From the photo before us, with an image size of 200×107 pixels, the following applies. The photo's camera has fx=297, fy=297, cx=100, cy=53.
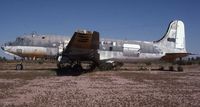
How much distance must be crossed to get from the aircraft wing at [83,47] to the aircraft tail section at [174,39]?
823cm

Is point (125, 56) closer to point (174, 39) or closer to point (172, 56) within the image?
point (172, 56)

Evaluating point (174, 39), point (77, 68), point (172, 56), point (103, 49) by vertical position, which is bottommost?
point (77, 68)

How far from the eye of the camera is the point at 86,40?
24719 mm

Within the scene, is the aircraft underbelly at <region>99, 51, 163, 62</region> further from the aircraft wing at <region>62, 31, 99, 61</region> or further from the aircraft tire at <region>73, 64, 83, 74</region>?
the aircraft tire at <region>73, 64, 83, 74</region>

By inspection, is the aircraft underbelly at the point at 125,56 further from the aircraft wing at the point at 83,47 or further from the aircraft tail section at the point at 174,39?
the aircraft tail section at the point at 174,39

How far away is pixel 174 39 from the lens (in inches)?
1297

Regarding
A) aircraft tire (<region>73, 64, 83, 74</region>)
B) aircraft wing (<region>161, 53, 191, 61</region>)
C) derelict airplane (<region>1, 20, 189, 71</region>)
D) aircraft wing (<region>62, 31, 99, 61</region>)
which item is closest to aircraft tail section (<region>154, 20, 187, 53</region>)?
derelict airplane (<region>1, 20, 189, 71</region>)

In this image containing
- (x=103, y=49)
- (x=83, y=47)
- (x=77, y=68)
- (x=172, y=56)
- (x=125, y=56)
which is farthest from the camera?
(x=172, y=56)

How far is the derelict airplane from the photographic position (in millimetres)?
26078

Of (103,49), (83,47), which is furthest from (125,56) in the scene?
(83,47)

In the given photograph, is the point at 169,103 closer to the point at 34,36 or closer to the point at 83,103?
the point at 83,103

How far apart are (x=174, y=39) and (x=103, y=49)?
8.86 meters

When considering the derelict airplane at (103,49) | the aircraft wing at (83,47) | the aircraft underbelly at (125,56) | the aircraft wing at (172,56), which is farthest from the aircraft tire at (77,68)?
the aircraft wing at (172,56)

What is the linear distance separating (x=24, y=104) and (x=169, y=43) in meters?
25.1
